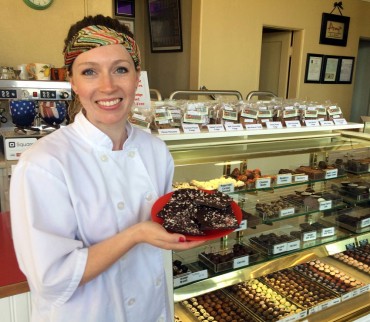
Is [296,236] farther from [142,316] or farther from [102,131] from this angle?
[102,131]

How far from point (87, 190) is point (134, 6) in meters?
5.74

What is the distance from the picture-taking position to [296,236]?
2.16 m

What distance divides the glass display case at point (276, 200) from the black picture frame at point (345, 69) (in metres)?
4.22

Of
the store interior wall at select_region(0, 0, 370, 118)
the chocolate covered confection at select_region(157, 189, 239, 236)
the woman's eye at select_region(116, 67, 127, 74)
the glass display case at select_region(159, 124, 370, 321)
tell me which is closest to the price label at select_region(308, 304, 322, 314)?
the glass display case at select_region(159, 124, 370, 321)

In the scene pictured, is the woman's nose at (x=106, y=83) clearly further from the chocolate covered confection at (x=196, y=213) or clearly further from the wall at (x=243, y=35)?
the wall at (x=243, y=35)

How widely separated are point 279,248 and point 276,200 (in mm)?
287

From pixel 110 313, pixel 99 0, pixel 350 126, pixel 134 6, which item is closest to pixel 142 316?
A: pixel 110 313

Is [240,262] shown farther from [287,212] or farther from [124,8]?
[124,8]

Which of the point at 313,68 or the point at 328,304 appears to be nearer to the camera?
the point at 328,304

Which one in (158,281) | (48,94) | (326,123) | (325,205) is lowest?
(325,205)

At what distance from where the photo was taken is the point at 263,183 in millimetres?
1953

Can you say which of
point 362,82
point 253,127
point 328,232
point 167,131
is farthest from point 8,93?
point 362,82

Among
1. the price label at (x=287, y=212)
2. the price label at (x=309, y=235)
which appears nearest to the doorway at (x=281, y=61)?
the price label at (x=309, y=235)

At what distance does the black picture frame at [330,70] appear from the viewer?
19.8 feet
